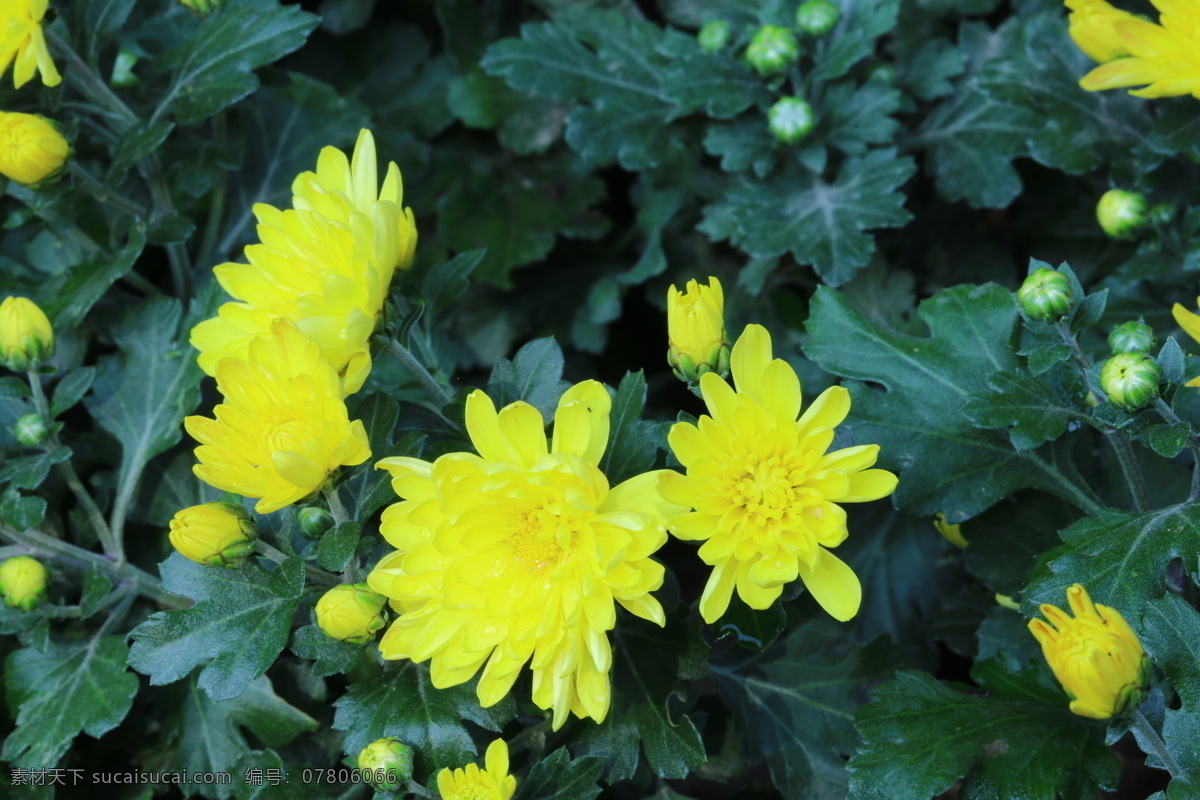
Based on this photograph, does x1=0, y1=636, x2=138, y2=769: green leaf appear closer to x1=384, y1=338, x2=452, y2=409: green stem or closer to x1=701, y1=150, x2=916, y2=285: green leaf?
x1=384, y1=338, x2=452, y2=409: green stem

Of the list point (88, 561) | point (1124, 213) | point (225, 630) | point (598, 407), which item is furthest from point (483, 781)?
point (1124, 213)

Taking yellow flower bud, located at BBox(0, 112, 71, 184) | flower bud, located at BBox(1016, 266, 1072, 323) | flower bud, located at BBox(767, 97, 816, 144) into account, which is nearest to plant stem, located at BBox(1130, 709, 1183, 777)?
flower bud, located at BBox(1016, 266, 1072, 323)

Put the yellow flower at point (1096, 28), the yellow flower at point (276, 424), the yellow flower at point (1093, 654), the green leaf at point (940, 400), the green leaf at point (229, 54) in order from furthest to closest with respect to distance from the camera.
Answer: the green leaf at point (229, 54)
the yellow flower at point (1096, 28)
the green leaf at point (940, 400)
the yellow flower at point (276, 424)
the yellow flower at point (1093, 654)

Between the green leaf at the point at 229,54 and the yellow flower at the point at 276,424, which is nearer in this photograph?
the yellow flower at the point at 276,424

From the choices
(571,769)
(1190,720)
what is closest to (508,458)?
(571,769)

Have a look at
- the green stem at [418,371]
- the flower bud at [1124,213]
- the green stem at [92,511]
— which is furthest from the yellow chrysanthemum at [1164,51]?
the green stem at [92,511]

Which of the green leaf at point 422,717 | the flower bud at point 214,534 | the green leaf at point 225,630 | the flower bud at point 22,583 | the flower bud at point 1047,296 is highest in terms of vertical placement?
the flower bud at point 1047,296

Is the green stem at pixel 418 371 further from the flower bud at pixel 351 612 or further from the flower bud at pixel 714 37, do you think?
the flower bud at pixel 714 37
